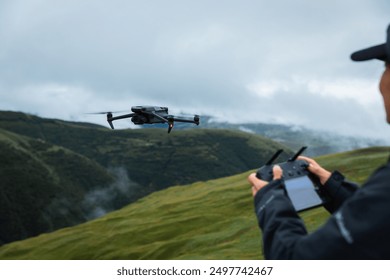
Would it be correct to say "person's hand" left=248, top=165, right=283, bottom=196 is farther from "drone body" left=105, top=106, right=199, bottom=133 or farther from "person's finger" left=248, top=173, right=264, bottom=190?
"drone body" left=105, top=106, right=199, bottom=133

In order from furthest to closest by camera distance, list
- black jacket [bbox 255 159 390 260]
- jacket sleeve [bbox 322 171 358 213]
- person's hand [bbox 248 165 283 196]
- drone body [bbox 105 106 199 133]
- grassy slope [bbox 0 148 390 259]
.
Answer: grassy slope [bbox 0 148 390 259] → drone body [bbox 105 106 199 133] → jacket sleeve [bbox 322 171 358 213] → person's hand [bbox 248 165 283 196] → black jacket [bbox 255 159 390 260]

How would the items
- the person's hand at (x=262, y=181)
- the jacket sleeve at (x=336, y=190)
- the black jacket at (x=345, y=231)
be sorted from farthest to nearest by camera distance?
1. the jacket sleeve at (x=336, y=190)
2. the person's hand at (x=262, y=181)
3. the black jacket at (x=345, y=231)

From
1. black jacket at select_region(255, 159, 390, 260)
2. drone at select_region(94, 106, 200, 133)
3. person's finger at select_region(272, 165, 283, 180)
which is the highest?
drone at select_region(94, 106, 200, 133)

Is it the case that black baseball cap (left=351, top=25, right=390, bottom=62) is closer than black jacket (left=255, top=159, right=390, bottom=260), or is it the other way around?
black jacket (left=255, top=159, right=390, bottom=260)

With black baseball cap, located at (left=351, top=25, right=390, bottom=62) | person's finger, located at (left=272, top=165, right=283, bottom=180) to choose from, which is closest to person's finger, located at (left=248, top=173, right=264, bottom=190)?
person's finger, located at (left=272, top=165, right=283, bottom=180)

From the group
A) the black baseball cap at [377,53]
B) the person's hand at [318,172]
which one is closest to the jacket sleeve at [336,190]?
the person's hand at [318,172]

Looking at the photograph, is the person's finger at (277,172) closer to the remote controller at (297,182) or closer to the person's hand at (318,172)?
the remote controller at (297,182)
